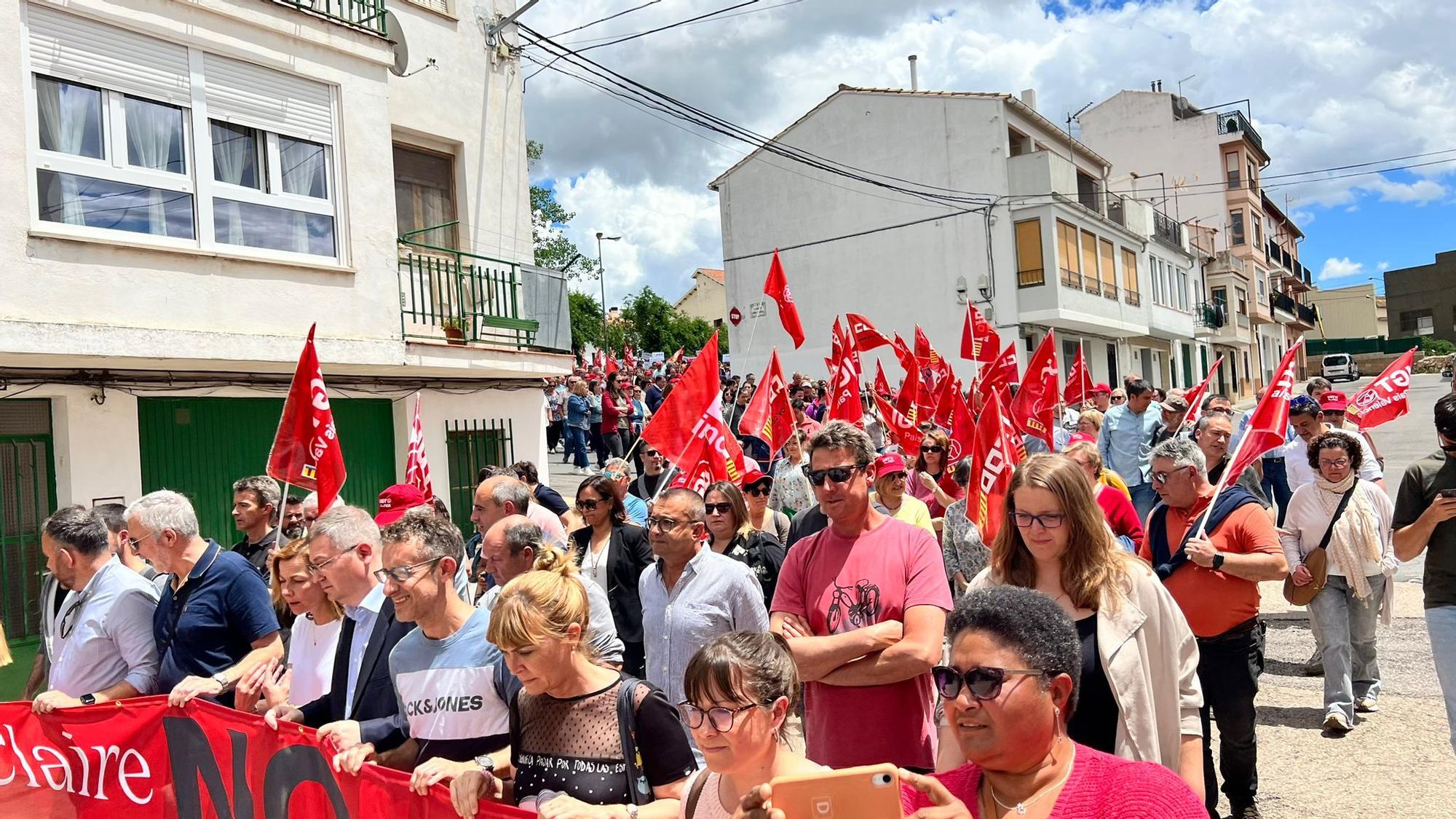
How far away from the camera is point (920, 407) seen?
48.1 feet

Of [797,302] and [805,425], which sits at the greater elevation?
[797,302]

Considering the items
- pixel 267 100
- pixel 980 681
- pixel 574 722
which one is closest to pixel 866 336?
pixel 267 100

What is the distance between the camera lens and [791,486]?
9562mm

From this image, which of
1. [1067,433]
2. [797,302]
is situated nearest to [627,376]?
[797,302]

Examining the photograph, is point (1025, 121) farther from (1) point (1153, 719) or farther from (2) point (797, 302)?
(1) point (1153, 719)

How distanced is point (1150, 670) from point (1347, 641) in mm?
4220

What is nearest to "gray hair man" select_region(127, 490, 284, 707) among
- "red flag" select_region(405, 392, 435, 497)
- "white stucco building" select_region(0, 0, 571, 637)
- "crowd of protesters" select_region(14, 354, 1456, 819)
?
"crowd of protesters" select_region(14, 354, 1456, 819)

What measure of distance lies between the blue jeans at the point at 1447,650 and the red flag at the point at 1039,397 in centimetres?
580

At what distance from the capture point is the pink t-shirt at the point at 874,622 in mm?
3582

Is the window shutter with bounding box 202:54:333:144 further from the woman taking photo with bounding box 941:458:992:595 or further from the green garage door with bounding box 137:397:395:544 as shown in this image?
the woman taking photo with bounding box 941:458:992:595

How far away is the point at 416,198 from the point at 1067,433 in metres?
8.90

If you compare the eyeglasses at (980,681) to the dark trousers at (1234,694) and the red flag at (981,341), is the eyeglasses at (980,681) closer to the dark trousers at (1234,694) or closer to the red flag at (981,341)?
the dark trousers at (1234,694)

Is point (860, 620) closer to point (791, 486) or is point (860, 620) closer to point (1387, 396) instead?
point (791, 486)

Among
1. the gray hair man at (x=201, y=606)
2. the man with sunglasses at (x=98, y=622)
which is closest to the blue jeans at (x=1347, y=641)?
the gray hair man at (x=201, y=606)
